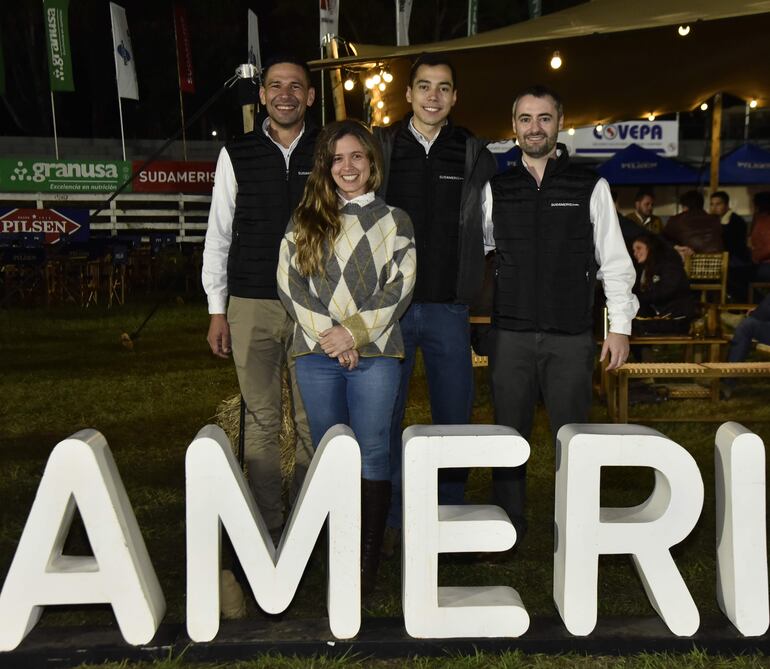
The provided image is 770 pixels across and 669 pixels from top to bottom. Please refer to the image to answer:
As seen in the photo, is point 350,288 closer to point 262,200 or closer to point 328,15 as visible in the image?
point 262,200

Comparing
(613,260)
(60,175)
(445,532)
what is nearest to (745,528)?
(445,532)

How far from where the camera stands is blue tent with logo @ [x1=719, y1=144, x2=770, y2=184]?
16328mm

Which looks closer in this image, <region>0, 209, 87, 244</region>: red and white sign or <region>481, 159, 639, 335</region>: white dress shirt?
<region>481, 159, 639, 335</region>: white dress shirt

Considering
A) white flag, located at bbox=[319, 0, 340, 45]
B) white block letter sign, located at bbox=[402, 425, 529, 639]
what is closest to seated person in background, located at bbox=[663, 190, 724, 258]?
white flag, located at bbox=[319, 0, 340, 45]

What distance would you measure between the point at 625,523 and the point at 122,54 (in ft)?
62.8

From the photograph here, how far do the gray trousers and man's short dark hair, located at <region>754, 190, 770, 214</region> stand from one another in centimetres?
698

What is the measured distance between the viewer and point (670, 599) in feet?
9.73

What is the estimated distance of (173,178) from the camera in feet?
70.7

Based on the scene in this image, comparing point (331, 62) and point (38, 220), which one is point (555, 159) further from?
point (38, 220)

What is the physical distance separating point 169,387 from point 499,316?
188 inches

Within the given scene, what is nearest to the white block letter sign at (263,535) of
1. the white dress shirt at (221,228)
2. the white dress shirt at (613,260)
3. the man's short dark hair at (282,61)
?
the white dress shirt at (221,228)

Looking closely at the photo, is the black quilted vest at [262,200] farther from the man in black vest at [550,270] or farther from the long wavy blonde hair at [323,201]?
the man in black vest at [550,270]

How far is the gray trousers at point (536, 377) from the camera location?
367 cm

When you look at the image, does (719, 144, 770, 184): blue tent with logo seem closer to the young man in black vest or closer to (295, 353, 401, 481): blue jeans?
the young man in black vest
